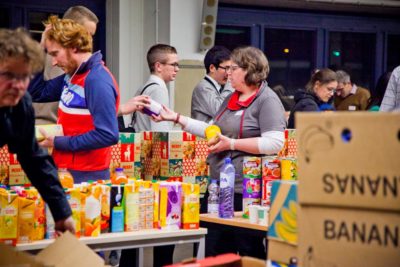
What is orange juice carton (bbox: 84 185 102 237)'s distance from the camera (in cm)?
409

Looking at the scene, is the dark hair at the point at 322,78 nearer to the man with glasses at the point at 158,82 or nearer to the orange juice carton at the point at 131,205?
the man with glasses at the point at 158,82

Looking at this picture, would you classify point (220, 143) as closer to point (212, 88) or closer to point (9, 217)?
point (9, 217)

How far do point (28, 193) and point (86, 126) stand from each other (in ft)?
1.89

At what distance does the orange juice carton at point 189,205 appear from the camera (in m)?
4.43

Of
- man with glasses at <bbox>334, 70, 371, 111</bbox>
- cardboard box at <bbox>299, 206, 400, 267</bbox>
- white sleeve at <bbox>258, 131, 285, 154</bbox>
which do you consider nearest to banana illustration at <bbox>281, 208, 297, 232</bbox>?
cardboard box at <bbox>299, 206, 400, 267</bbox>

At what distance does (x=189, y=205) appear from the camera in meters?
4.43

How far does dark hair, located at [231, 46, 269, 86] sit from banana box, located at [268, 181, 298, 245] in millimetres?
2077

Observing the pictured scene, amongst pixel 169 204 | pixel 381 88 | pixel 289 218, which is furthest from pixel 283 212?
pixel 381 88

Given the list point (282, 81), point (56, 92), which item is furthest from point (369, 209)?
point (282, 81)

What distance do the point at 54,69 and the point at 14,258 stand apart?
229 cm

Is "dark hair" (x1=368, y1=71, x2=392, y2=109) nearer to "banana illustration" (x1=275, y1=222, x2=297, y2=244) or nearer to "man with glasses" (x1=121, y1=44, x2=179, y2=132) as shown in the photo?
"man with glasses" (x1=121, y1=44, x2=179, y2=132)

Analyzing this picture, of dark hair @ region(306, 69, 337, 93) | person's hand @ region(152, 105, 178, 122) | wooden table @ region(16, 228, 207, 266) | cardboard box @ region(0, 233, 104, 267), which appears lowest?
wooden table @ region(16, 228, 207, 266)

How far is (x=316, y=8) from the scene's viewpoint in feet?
36.3

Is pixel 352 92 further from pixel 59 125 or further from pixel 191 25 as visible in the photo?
pixel 59 125
